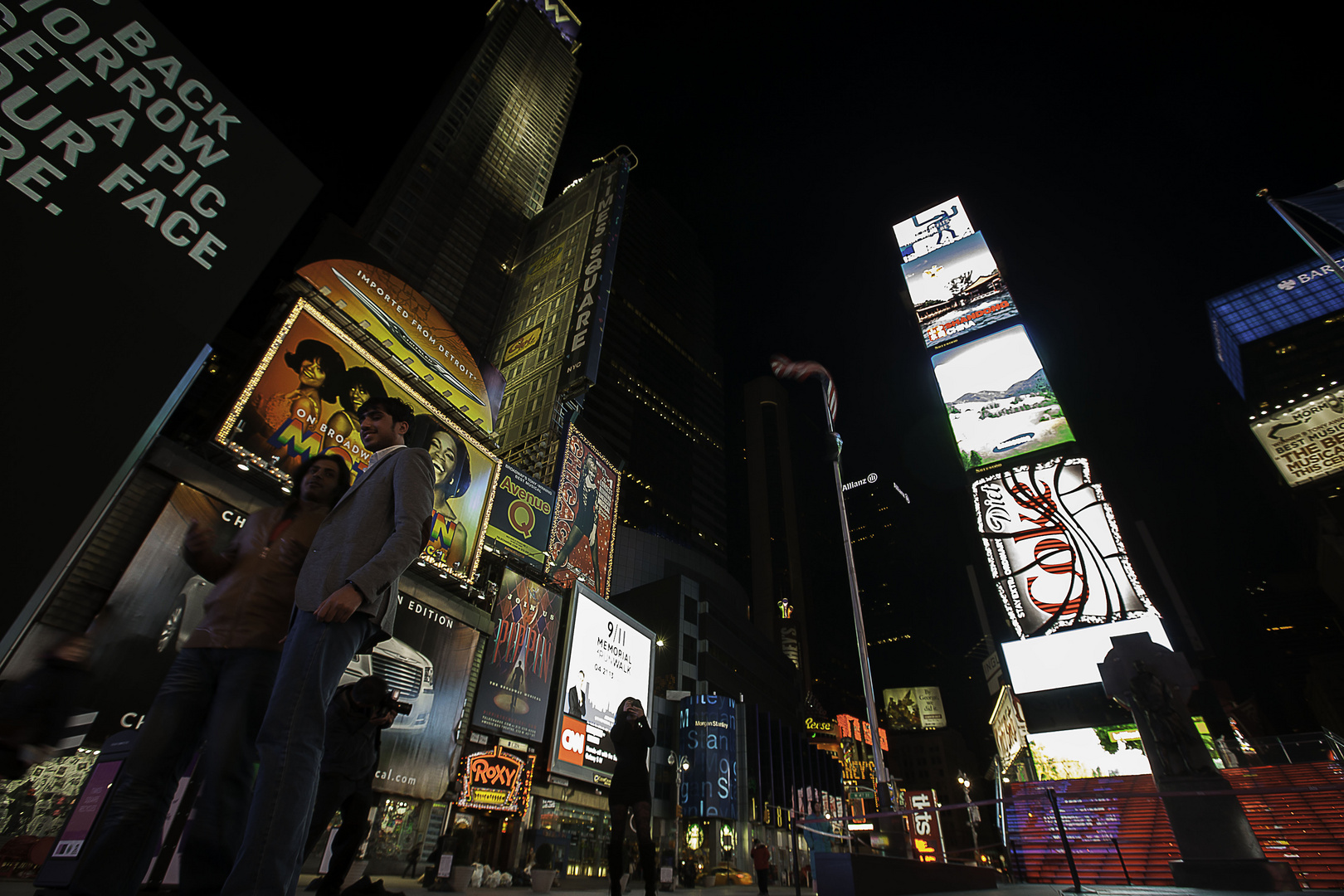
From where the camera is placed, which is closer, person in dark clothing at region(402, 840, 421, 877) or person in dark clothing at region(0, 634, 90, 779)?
person in dark clothing at region(0, 634, 90, 779)

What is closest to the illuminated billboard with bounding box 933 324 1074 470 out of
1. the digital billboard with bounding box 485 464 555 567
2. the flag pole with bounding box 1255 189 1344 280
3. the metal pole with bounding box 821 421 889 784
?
the flag pole with bounding box 1255 189 1344 280

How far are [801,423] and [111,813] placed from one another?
10247cm

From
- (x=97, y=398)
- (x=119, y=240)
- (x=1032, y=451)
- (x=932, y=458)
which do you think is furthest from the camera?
(x=932, y=458)

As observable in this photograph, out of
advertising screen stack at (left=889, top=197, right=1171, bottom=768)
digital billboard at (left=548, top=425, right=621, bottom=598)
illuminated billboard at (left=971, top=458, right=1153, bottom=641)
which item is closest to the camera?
digital billboard at (left=548, top=425, right=621, bottom=598)

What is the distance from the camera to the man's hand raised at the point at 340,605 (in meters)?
2.01

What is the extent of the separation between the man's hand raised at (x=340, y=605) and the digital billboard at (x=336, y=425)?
11.2 metres

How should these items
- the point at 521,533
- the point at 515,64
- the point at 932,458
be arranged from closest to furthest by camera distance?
1. the point at 521,533
2. the point at 932,458
3. the point at 515,64

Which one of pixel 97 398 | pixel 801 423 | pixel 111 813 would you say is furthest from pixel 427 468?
pixel 801 423

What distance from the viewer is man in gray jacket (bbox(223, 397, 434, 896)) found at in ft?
5.76

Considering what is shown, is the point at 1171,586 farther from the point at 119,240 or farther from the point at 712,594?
the point at 119,240

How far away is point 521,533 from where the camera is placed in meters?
20.4

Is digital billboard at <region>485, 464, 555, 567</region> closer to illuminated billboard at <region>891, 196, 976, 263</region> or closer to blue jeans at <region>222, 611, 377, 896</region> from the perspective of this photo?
blue jeans at <region>222, 611, 377, 896</region>

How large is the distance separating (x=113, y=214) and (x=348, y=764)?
354cm

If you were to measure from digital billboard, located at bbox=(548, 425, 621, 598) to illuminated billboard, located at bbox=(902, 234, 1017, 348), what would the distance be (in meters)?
22.5
